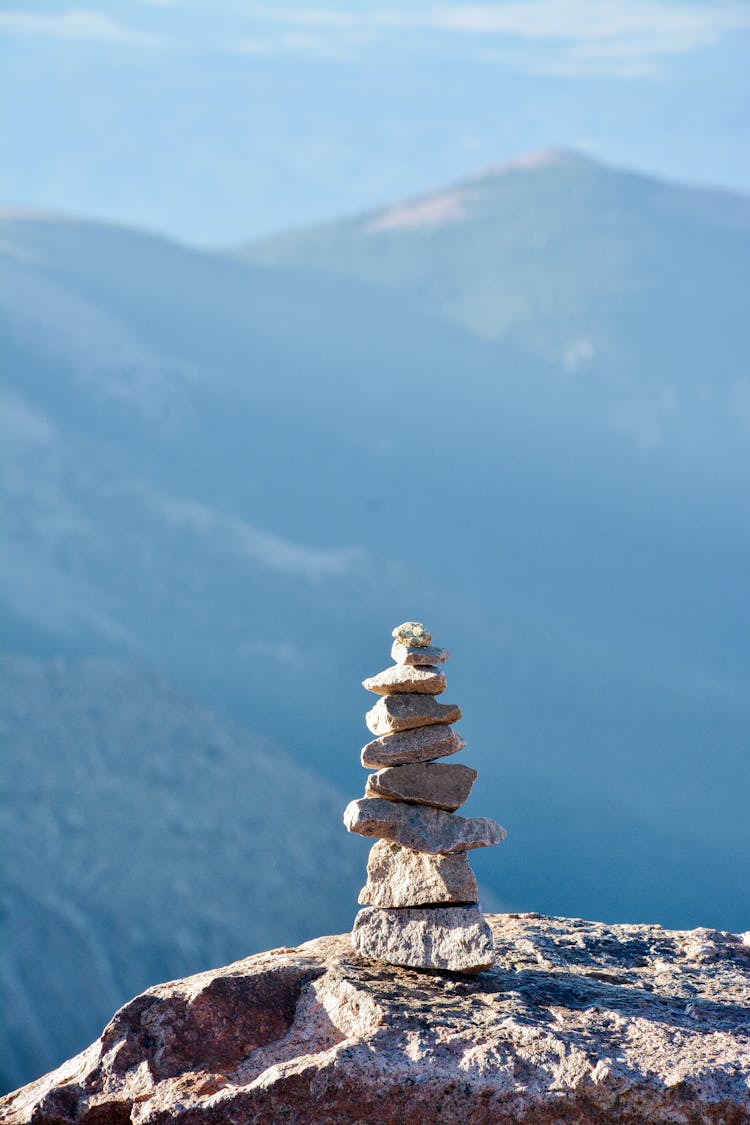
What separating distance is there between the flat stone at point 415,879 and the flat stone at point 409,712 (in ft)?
3.30

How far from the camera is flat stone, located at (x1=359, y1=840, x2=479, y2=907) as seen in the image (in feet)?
37.2

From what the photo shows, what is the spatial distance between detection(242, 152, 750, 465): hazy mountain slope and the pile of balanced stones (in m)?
86.3

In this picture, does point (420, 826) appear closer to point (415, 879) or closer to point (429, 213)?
point (415, 879)

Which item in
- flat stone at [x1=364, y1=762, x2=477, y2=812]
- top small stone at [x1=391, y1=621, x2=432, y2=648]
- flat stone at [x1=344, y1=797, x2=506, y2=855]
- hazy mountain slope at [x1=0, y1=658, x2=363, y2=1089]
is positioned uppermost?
hazy mountain slope at [x1=0, y1=658, x2=363, y2=1089]

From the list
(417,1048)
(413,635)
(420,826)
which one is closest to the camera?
(417,1048)

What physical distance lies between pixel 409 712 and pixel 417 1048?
267cm

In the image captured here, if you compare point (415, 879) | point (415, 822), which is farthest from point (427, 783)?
point (415, 879)

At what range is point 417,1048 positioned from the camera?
9.95m

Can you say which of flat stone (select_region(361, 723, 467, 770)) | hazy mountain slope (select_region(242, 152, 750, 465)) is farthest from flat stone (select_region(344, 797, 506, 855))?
hazy mountain slope (select_region(242, 152, 750, 465))

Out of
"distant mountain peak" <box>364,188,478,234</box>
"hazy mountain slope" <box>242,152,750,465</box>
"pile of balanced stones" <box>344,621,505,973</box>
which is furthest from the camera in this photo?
"distant mountain peak" <box>364,188,478,234</box>

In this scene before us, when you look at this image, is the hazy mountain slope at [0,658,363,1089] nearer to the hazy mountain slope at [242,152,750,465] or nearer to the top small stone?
the top small stone

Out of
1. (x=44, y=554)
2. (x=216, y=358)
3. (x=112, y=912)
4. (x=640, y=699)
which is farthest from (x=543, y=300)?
(x=112, y=912)

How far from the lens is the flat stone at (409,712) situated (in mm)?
11461

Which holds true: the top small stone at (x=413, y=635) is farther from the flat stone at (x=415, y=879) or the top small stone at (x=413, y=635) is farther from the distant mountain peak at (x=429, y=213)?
the distant mountain peak at (x=429, y=213)
